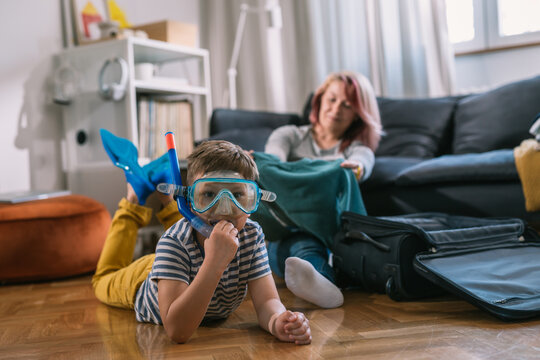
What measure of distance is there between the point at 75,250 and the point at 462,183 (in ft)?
5.07

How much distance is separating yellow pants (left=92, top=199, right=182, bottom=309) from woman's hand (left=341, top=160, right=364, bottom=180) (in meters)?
0.60

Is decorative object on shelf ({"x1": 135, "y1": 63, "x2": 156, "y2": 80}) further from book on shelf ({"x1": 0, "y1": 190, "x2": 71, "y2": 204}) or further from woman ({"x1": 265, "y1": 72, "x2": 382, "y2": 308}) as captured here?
woman ({"x1": 265, "y1": 72, "x2": 382, "y2": 308})

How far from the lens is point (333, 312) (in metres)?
1.41

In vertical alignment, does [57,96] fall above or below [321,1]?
below

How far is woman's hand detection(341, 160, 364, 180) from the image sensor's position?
1.86m

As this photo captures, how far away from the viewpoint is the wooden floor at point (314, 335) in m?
1.08

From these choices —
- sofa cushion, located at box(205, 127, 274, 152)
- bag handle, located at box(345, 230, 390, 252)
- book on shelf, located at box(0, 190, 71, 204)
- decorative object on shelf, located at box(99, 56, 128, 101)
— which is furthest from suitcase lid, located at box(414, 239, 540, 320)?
decorative object on shelf, located at box(99, 56, 128, 101)

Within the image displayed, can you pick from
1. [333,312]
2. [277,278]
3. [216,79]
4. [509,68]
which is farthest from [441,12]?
[333,312]

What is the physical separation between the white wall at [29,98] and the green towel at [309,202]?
1.51 metres

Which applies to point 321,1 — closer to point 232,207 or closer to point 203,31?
point 203,31

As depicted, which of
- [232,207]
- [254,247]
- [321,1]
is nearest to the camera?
[232,207]

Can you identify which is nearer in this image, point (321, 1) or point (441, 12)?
point (441, 12)

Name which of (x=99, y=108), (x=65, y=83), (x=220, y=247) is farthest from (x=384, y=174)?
(x=65, y=83)

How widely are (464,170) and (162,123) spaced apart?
5.31ft
